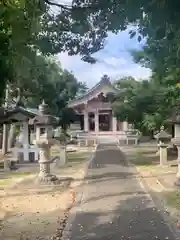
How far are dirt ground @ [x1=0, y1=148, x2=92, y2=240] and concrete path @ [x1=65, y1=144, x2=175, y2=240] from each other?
1.25 feet

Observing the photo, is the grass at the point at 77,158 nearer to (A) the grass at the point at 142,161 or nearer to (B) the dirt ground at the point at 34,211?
(A) the grass at the point at 142,161

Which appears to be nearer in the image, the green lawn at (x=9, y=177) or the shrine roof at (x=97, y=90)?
the green lawn at (x=9, y=177)

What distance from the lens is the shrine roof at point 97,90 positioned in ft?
130

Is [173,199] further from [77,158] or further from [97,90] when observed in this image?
[97,90]

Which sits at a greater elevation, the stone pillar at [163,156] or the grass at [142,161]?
the stone pillar at [163,156]

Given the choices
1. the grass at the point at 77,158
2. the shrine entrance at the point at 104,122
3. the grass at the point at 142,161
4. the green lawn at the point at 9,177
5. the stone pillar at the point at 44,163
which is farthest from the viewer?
the shrine entrance at the point at 104,122

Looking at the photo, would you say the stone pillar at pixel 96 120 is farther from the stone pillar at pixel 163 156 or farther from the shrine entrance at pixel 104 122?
the stone pillar at pixel 163 156

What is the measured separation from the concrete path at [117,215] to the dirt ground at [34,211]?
1.25 feet

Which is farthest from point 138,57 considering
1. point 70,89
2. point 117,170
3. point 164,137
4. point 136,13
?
point 70,89

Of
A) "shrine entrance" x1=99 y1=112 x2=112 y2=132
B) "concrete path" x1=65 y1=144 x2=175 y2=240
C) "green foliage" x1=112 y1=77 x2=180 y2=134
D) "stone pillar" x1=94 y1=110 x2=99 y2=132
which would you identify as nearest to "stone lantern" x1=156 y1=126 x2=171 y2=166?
"green foliage" x1=112 y1=77 x2=180 y2=134

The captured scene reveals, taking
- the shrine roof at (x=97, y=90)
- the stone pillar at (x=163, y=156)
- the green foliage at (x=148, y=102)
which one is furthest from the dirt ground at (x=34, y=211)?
the shrine roof at (x=97, y=90)

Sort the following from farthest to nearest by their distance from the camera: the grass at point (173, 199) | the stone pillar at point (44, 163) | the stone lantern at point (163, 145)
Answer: the stone lantern at point (163, 145)
the stone pillar at point (44, 163)
the grass at point (173, 199)

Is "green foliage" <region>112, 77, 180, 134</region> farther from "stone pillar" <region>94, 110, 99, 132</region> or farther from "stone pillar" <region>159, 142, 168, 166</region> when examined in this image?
"stone pillar" <region>94, 110, 99, 132</region>

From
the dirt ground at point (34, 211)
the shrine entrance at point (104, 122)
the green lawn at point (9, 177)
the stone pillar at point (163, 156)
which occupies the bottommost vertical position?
the dirt ground at point (34, 211)
